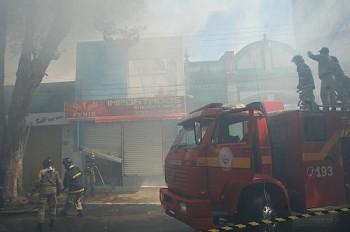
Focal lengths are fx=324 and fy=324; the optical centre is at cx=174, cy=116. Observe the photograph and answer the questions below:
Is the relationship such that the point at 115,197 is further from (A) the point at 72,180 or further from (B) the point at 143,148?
(A) the point at 72,180

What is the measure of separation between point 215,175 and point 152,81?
15.9 m

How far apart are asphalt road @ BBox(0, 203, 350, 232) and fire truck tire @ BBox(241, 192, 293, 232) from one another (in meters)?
1.35

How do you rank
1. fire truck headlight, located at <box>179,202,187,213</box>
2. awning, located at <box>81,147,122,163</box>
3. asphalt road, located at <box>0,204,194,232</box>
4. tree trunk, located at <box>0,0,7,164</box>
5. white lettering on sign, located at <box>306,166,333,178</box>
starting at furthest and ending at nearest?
awning, located at <box>81,147,122,163</box>, tree trunk, located at <box>0,0,7,164</box>, asphalt road, located at <box>0,204,194,232</box>, white lettering on sign, located at <box>306,166,333,178</box>, fire truck headlight, located at <box>179,202,187,213</box>

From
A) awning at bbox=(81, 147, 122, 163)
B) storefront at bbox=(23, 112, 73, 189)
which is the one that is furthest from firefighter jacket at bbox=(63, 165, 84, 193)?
storefront at bbox=(23, 112, 73, 189)

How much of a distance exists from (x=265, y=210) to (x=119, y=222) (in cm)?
392

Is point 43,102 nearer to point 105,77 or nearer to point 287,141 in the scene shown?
point 105,77

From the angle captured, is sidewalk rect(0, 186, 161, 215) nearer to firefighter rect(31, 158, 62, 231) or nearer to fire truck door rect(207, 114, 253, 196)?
firefighter rect(31, 158, 62, 231)

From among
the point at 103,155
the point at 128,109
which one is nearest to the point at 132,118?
the point at 128,109

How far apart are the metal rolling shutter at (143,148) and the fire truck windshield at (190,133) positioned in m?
8.29

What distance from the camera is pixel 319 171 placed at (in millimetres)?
5539

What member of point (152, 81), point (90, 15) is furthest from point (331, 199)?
point (152, 81)

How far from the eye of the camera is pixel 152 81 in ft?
67.7

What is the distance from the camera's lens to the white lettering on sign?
5461mm

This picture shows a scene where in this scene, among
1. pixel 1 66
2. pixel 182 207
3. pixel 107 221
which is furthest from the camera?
pixel 1 66
